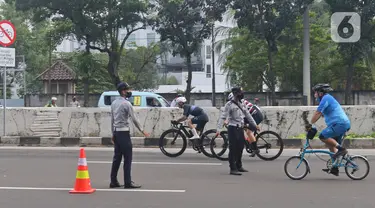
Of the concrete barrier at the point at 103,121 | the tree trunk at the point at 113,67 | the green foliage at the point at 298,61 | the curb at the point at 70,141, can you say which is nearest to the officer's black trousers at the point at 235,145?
the curb at the point at 70,141

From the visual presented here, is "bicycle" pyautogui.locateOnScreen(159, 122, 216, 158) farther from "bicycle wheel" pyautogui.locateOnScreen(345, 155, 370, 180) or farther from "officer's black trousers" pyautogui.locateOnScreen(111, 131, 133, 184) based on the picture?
"officer's black trousers" pyautogui.locateOnScreen(111, 131, 133, 184)

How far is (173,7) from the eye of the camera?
99.3 feet

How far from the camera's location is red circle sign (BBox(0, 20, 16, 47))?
55.6 feet

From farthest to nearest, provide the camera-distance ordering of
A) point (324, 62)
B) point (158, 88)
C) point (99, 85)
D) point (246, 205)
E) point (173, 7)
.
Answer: point (158, 88) < point (99, 85) < point (324, 62) < point (173, 7) < point (246, 205)

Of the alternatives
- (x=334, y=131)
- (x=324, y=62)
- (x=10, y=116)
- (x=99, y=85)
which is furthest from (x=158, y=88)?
(x=334, y=131)

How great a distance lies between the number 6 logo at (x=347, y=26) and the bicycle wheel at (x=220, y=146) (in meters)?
16.9

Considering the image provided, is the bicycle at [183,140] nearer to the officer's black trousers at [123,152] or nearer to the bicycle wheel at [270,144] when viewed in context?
the bicycle wheel at [270,144]

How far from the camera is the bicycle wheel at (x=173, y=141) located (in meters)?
13.5

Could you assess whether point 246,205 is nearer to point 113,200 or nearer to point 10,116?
point 113,200

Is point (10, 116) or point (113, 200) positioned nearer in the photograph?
point (113, 200)

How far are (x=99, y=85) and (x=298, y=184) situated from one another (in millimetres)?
37755

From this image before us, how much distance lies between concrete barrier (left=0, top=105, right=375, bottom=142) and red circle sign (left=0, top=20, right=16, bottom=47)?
85.7 inches

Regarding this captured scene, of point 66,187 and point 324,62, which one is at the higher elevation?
point 324,62

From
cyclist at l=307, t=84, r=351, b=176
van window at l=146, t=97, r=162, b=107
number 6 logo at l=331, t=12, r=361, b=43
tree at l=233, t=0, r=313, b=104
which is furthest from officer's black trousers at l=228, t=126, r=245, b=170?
number 6 logo at l=331, t=12, r=361, b=43
